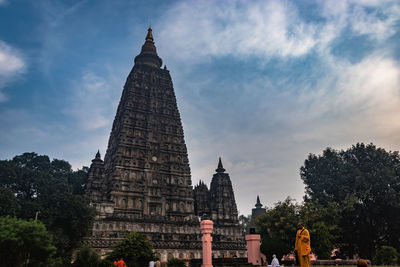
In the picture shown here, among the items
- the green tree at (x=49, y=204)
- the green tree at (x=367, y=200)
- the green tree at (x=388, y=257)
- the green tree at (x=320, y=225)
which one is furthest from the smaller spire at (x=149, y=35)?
the green tree at (x=388, y=257)

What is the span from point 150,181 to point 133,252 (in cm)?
2673

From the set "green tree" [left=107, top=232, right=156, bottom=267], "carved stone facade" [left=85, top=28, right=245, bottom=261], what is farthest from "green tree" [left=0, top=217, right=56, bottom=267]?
"carved stone facade" [left=85, top=28, right=245, bottom=261]

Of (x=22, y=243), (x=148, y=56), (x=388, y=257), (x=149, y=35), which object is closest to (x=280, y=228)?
(x=388, y=257)

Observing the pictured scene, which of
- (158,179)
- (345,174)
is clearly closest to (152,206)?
(158,179)

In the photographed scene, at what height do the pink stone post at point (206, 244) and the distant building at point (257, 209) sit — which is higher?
the distant building at point (257, 209)

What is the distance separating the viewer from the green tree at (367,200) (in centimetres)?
4438

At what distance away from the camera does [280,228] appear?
36.4 meters

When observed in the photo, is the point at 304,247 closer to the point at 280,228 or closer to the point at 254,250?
the point at 254,250

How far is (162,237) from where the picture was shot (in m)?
51.6

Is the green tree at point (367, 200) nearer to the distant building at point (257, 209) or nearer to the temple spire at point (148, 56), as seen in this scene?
the temple spire at point (148, 56)

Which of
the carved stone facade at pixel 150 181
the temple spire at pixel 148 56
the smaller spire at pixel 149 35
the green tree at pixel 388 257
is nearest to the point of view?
the green tree at pixel 388 257

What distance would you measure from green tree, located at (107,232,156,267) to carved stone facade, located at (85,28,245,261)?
16.5m

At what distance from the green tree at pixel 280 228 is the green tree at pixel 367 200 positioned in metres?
8.53

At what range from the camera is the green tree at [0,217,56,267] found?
20.4 m
